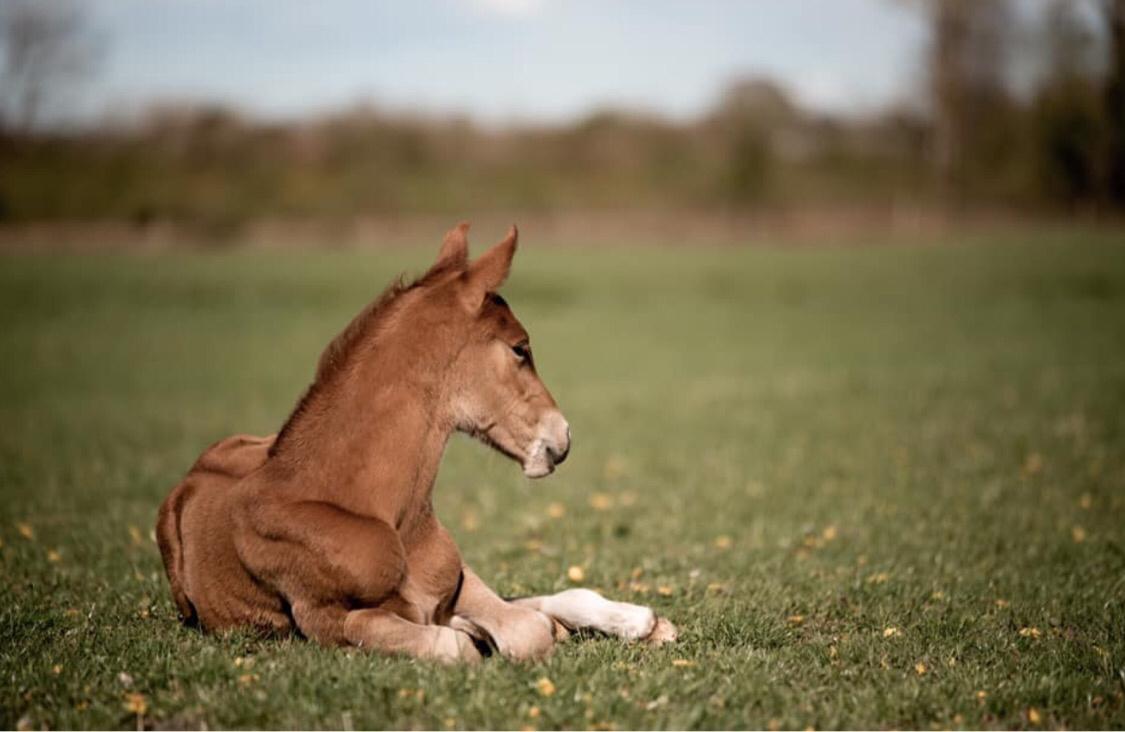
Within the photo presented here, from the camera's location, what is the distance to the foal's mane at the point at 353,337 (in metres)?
5.50

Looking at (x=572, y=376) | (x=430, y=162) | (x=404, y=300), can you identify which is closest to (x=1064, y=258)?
(x=572, y=376)

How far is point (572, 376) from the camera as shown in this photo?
2366 cm

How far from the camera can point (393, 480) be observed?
5.27 metres

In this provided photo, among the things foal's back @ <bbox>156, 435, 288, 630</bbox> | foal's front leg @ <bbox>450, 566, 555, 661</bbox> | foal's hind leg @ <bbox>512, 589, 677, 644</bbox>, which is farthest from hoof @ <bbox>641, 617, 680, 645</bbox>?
foal's back @ <bbox>156, 435, 288, 630</bbox>

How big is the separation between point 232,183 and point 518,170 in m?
20.7

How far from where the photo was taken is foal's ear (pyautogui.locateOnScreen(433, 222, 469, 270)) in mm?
5633

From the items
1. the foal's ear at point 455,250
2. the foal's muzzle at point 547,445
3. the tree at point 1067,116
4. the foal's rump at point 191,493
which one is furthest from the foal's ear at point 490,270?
the tree at point 1067,116

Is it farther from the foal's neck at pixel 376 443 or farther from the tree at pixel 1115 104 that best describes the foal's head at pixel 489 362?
the tree at pixel 1115 104

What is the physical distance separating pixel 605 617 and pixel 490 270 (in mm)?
2098

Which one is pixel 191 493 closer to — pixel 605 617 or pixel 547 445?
pixel 547 445

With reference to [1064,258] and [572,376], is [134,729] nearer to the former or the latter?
[572,376]

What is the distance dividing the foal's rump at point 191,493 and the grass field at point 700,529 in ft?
0.87

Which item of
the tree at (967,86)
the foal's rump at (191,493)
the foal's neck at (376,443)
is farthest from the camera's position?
the tree at (967,86)

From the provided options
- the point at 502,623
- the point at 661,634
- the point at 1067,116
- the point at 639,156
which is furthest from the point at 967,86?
the point at 502,623
